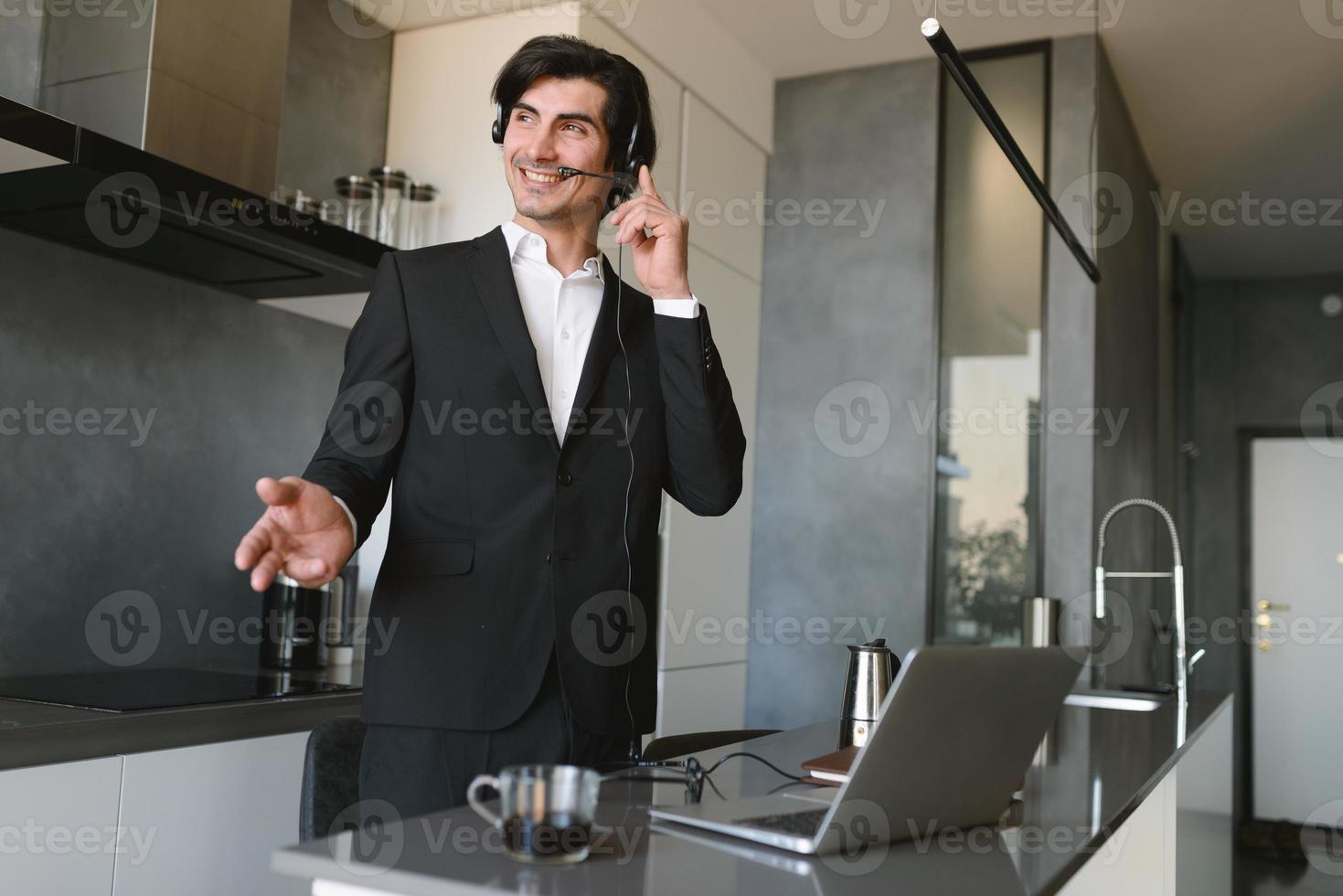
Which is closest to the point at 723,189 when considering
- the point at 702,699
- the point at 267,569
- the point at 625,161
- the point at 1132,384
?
the point at 702,699

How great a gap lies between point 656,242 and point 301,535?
0.58 m

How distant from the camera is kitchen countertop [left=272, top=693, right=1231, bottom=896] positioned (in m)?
0.87

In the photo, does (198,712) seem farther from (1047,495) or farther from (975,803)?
(1047,495)

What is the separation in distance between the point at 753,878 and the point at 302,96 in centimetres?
271

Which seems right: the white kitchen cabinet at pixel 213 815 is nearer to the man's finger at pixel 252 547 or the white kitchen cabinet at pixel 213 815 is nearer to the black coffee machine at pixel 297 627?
the black coffee machine at pixel 297 627

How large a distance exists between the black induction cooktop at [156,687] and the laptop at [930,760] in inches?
49.1

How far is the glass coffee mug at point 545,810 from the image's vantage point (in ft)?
2.95

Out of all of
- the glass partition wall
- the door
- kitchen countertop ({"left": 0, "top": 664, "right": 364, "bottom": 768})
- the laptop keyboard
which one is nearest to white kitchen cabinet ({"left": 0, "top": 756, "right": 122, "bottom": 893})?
kitchen countertop ({"left": 0, "top": 664, "right": 364, "bottom": 768})

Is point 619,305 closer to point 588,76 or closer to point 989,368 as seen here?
point 588,76

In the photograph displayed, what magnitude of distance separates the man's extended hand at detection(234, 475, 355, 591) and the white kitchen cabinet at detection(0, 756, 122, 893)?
87 cm

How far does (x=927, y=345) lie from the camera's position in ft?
13.5

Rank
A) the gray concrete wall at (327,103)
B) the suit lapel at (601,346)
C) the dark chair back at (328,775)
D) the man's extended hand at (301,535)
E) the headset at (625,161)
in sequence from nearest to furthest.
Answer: the man's extended hand at (301,535) < the dark chair back at (328,775) < the suit lapel at (601,346) < the headset at (625,161) < the gray concrete wall at (327,103)

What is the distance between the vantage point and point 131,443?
257 centimetres

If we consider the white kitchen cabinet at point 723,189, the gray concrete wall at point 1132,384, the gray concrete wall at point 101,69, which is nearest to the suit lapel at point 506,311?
the gray concrete wall at point 101,69
